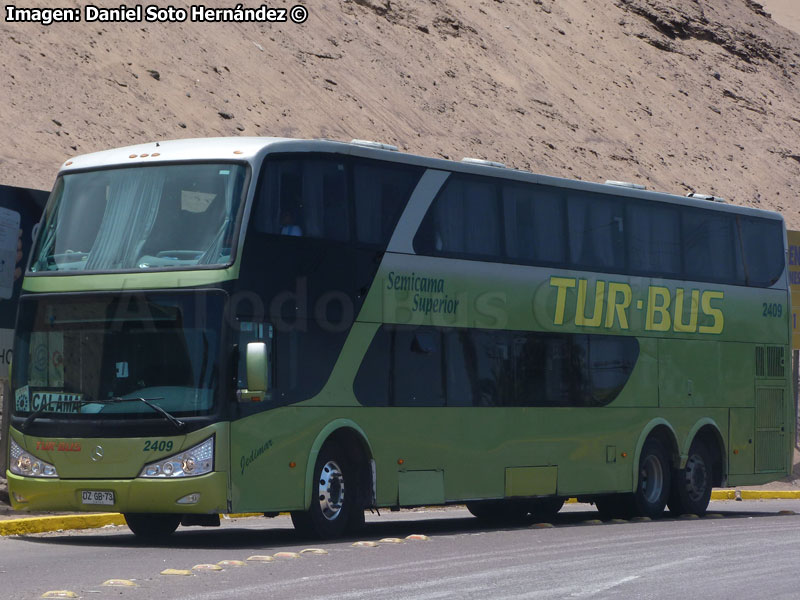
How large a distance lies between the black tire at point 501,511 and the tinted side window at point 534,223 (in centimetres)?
348

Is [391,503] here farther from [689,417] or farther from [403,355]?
[689,417]

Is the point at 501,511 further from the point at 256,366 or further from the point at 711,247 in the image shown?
the point at 256,366

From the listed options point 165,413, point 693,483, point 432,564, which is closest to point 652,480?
point 693,483

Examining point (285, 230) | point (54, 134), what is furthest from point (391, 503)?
point (54, 134)

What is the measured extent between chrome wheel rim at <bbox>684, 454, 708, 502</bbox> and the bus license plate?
9408 millimetres

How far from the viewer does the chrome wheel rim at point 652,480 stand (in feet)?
64.6

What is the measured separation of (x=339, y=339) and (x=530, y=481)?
12.3ft

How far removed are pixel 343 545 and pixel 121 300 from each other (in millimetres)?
3181

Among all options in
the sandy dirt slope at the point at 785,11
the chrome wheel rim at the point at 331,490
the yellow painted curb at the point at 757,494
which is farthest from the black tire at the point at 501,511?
the sandy dirt slope at the point at 785,11

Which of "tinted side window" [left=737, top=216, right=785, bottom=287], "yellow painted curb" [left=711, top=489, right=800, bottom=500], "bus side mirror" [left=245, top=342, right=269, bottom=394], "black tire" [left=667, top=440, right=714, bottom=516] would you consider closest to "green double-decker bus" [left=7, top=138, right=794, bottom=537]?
"bus side mirror" [left=245, top=342, right=269, bottom=394]

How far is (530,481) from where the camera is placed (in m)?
17.5

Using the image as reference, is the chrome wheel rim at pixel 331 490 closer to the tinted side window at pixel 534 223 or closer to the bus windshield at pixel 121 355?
the bus windshield at pixel 121 355

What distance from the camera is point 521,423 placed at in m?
17.5

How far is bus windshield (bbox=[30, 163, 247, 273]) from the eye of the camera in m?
13.9
